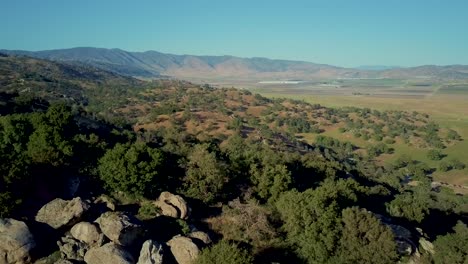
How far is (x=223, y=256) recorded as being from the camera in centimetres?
2722

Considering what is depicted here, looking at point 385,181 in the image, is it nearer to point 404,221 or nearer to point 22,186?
point 404,221

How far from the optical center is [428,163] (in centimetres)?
10169

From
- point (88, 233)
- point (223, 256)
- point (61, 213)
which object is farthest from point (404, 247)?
point (61, 213)

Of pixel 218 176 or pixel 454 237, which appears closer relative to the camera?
pixel 454 237

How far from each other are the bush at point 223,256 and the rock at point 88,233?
24.5 ft

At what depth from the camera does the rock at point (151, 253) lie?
92.9 ft

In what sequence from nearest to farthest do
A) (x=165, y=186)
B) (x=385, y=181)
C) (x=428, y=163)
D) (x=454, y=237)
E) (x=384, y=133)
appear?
(x=454, y=237) → (x=165, y=186) → (x=385, y=181) → (x=428, y=163) → (x=384, y=133)

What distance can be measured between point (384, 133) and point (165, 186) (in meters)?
103

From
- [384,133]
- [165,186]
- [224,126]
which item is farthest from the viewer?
[384,133]

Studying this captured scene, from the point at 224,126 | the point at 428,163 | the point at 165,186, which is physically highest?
the point at 165,186

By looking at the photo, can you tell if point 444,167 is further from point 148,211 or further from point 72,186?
point 72,186

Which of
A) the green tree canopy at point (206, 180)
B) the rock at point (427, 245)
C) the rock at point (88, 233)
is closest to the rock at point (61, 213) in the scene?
the rock at point (88, 233)

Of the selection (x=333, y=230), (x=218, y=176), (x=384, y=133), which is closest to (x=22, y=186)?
(x=218, y=176)

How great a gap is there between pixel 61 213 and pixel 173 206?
8770mm
